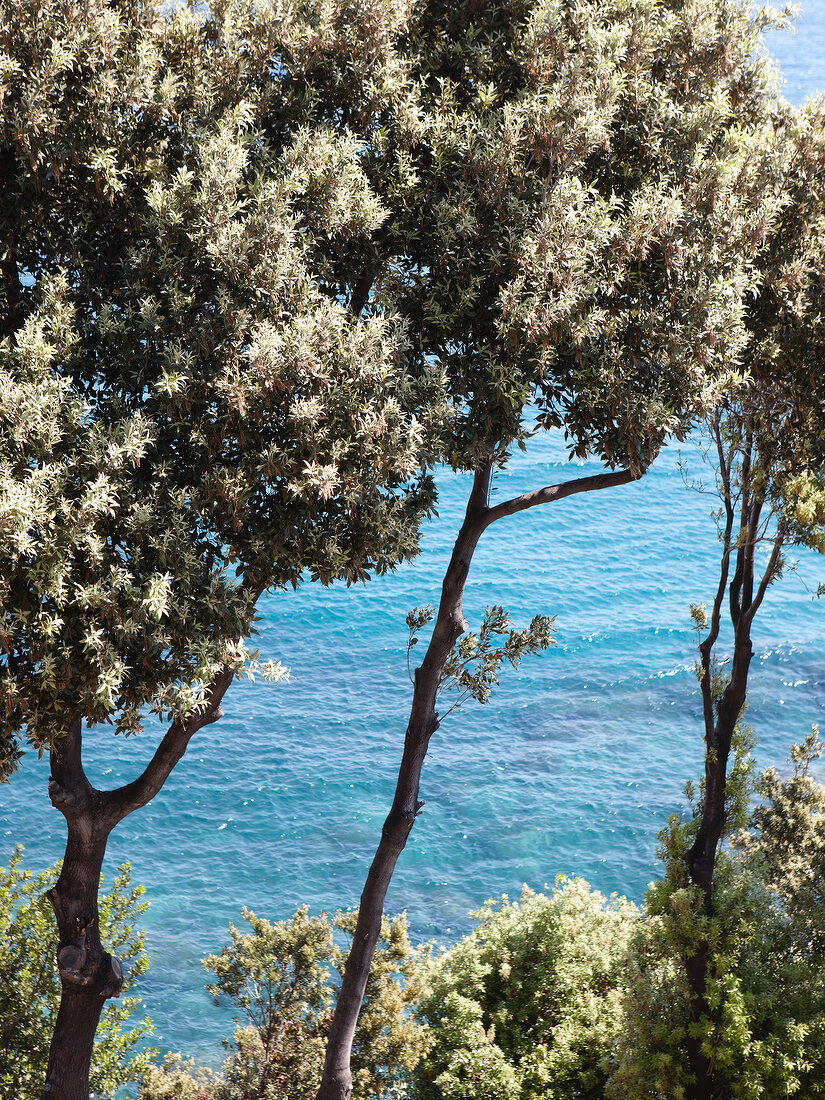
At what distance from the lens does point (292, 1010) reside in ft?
44.8

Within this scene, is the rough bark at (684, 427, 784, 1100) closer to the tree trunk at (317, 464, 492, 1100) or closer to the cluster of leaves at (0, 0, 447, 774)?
the tree trunk at (317, 464, 492, 1100)

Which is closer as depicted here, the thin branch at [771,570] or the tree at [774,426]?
the tree at [774,426]

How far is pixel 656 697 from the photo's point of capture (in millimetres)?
34688

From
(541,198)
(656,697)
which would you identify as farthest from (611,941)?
(656,697)

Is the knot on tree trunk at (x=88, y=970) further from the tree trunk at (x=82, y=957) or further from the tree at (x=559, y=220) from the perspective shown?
the tree at (x=559, y=220)

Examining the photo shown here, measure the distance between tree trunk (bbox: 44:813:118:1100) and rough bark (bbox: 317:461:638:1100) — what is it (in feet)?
9.00

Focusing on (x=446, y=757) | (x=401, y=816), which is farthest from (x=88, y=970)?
(x=446, y=757)

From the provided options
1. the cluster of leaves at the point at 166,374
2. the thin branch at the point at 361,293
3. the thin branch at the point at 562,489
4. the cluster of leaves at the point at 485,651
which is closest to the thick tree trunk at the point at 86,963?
the cluster of leaves at the point at 166,374

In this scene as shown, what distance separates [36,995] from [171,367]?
27.8ft

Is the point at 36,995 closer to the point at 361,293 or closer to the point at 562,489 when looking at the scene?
the point at 562,489

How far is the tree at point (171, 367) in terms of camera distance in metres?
7.59

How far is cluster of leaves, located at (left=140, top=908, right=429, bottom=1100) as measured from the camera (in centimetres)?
1313

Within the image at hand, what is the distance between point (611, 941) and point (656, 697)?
794 inches

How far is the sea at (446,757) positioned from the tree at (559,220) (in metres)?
18.1
